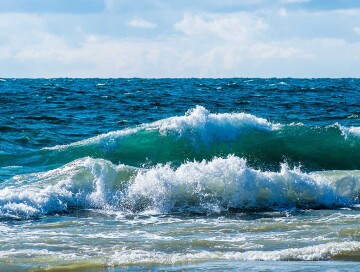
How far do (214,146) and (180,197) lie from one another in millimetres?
5425

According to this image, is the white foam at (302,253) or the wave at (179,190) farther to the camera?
the wave at (179,190)

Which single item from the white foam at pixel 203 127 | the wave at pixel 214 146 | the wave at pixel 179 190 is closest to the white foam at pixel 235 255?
the wave at pixel 179 190

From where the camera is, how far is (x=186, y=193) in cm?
1228

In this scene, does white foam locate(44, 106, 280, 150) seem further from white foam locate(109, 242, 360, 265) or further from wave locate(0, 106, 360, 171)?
white foam locate(109, 242, 360, 265)

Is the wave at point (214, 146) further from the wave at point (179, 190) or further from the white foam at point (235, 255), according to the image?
the white foam at point (235, 255)

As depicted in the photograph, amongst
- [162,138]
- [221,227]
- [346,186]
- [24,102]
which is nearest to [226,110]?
[24,102]

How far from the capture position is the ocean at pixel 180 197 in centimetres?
807

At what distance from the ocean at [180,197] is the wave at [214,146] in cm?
3

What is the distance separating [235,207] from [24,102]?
74.4ft

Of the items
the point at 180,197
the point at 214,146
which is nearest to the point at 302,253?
the point at 180,197

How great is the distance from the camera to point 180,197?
1220 centimetres

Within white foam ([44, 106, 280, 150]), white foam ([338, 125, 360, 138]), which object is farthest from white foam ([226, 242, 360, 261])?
white foam ([338, 125, 360, 138])

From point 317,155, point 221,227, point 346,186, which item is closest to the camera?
point 221,227

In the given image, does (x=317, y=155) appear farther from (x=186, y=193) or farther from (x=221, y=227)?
(x=221, y=227)
